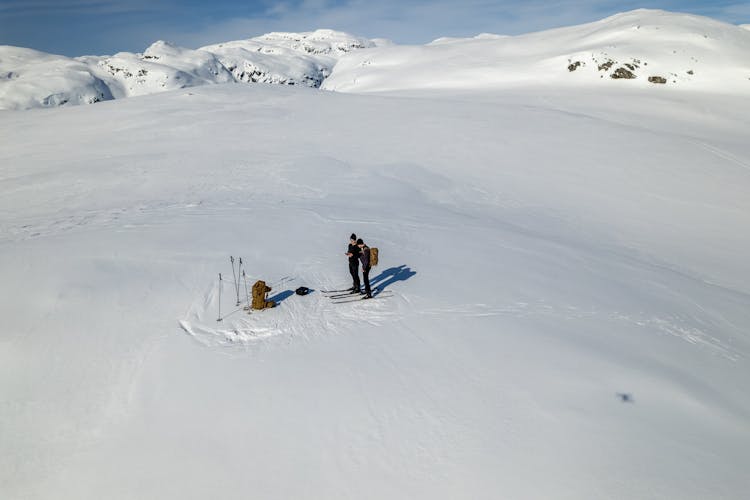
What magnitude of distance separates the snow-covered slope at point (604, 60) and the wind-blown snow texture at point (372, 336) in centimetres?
3558

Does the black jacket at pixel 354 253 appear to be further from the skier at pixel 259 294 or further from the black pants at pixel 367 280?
the skier at pixel 259 294

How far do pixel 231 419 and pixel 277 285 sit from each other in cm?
398

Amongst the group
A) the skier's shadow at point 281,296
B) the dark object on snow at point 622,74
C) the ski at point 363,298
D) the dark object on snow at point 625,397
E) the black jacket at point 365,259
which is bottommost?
the dark object on snow at point 625,397

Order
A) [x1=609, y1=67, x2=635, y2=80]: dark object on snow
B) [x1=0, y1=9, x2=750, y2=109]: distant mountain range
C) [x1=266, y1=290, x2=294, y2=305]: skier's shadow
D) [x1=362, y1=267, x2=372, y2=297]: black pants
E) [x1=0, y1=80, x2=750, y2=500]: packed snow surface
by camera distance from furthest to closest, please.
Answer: [x1=609, y1=67, x2=635, y2=80]: dark object on snow → [x1=0, y1=9, x2=750, y2=109]: distant mountain range → [x1=266, y1=290, x2=294, y2=305]: skier's shadow → [x1=362, y1=267, x2=372, y2=297]: black pants → [x1=0, y1=80, x2=750, y2=500]: packed snow surface

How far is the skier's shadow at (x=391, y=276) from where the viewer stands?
1017 cm

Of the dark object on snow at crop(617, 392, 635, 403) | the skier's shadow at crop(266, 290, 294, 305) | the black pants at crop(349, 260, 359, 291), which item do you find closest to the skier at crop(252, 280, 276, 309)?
the skier's shadow at crop(266, 290, 294, 305)

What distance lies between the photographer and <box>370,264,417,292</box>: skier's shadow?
33.4 ft

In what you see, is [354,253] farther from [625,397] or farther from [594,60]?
[594,60]

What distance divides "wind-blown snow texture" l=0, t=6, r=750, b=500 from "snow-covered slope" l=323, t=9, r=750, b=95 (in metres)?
35.6

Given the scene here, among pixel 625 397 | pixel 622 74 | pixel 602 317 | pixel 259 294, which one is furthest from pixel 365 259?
pixel 622 74

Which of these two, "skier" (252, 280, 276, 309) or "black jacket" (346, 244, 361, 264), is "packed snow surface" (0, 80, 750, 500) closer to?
"skier" (252, 280, 276, 309)

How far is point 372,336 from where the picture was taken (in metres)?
8.05

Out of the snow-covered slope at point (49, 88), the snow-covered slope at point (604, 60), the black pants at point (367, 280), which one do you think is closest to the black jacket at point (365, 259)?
the black pants at point (367, 280)

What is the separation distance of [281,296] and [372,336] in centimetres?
258
